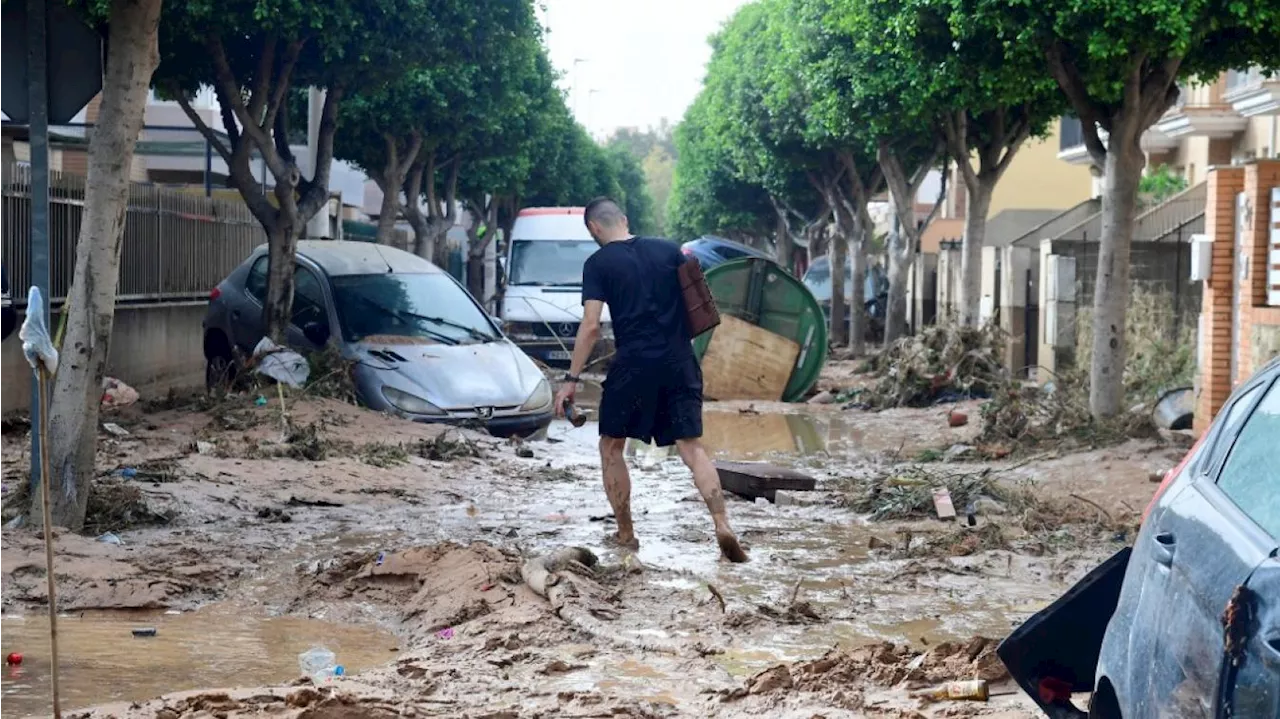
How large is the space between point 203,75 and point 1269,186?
10.7 m

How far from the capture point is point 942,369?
19.6 meters

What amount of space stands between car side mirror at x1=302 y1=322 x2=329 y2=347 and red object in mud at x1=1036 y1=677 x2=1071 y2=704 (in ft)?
37.1

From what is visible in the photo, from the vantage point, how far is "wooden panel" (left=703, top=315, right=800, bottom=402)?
20500 mm

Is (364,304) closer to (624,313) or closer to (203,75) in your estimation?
(203,75)

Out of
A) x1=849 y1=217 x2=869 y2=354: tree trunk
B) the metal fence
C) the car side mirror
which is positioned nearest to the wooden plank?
the car side mirror

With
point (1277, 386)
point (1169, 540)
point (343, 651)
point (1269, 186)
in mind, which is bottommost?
point (343, 651)

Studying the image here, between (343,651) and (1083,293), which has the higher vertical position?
(1083,293)

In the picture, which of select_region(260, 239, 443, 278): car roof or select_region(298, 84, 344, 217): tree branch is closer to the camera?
select_region(260, 239, 443, 278): car roof

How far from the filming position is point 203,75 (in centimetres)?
1770

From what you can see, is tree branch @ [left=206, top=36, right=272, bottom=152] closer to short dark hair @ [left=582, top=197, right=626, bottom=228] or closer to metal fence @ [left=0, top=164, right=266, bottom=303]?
metal fence @ [left=0, top=164, right=266, bottom=303]

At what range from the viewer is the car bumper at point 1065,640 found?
450 cm

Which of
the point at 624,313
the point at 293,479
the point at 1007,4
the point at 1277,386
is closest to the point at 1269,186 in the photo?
the point at 1007,4

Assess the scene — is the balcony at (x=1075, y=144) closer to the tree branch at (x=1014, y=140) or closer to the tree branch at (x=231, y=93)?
the tree branch at (x=1014, y=140)

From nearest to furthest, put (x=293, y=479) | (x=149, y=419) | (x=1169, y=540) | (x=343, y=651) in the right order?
(x=1169, y=540) < (x=343, y=651) < (x=293, y=479) < (x=149, y=419)
